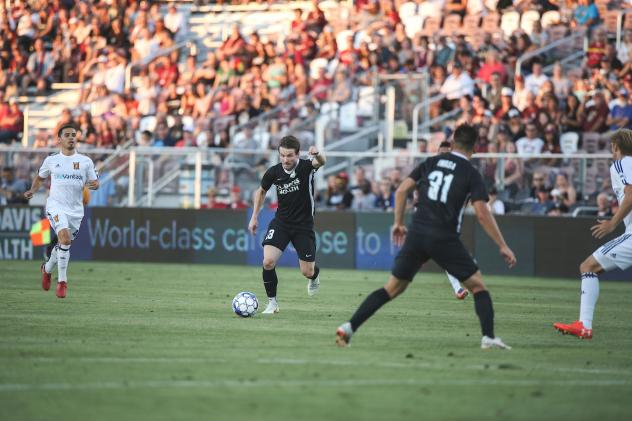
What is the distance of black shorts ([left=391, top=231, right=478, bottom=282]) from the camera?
10312 mm

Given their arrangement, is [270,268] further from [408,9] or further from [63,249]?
[408,9]

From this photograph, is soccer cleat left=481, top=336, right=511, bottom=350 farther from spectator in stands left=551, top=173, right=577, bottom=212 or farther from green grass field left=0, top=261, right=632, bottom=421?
spectator in stands left=551, top=173, right=577, bottom=212

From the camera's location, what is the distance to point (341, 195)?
85.0 ft

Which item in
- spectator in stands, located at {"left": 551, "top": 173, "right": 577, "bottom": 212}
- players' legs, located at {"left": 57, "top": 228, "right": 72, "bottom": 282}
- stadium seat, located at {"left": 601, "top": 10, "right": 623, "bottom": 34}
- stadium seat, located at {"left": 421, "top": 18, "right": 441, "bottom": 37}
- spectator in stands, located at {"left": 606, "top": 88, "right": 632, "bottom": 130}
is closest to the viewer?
players' legs, located at {"left": 57, "top": 228, "right": 72, "bottom": 282}

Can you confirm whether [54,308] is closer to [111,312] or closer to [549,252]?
[111,312]

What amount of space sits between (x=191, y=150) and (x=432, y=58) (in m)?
6.41

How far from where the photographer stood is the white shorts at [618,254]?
39.7 ft

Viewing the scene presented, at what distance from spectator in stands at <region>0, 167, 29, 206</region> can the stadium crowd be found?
9.67 ft

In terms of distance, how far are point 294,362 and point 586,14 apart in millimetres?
20188

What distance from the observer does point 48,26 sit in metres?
36.8

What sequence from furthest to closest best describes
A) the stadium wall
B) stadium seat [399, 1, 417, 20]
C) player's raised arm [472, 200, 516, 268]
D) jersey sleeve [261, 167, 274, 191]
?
stadium seat [399, 1, 417, 20] → the stadium wall → jersey sleeve [261, 167, 274, 191] → player's raised arm [472, 200, 516, 268]

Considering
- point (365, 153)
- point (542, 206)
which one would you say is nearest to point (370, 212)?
point (365, 153)

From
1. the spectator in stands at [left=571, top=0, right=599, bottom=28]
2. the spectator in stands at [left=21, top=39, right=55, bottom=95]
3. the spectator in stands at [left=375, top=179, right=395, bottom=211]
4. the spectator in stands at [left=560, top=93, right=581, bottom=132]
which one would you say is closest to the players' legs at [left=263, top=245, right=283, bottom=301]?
the spectator in stands at [left=375, top=179, right=395, bottom=211]

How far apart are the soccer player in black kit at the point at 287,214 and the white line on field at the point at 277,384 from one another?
5.42 meters
